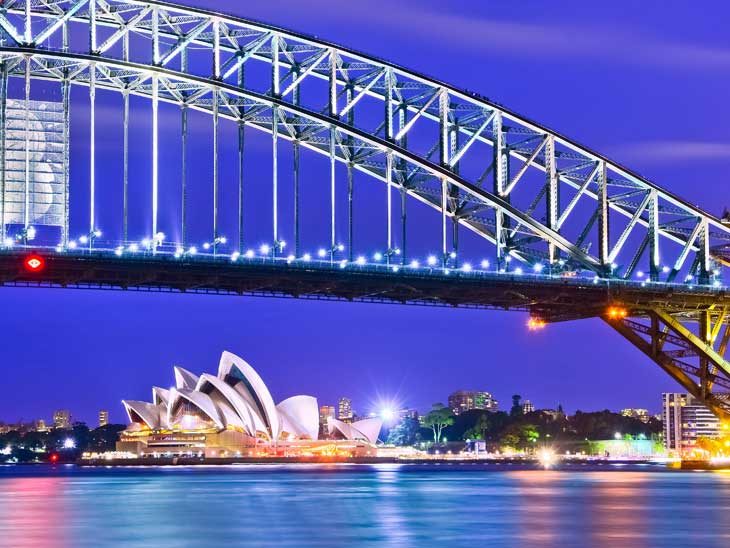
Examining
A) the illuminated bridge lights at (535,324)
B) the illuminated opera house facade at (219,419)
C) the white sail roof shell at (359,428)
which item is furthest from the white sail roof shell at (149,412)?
the illuminated bridge lights at (535,324)

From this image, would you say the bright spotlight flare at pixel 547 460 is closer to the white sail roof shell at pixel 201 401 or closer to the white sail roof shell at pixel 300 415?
the white sail roof shell at pixel 300 415

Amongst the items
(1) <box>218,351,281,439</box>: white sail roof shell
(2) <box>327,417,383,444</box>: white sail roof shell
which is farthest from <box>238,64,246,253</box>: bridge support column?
(2) <box>327,417,383,444</box>: white sail roof shell

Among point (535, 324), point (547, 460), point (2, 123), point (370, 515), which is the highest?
point (2, 123)

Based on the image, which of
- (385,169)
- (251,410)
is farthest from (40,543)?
(251,410)

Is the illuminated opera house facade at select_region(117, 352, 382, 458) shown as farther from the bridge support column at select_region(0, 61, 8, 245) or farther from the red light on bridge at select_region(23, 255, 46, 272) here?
the red light on bridge at select_region(23, 255, 46, 272)

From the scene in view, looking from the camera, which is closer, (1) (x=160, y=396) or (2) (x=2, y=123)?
(2) (x=2, y=123)

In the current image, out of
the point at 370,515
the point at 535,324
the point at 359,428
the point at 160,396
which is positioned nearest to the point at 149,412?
the point at 160,396

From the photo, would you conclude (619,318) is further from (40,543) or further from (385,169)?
(40,543)

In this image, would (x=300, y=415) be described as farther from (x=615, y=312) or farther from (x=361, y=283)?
(x=361, y=283)
